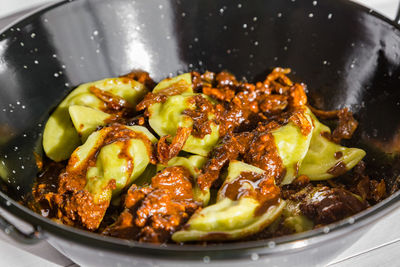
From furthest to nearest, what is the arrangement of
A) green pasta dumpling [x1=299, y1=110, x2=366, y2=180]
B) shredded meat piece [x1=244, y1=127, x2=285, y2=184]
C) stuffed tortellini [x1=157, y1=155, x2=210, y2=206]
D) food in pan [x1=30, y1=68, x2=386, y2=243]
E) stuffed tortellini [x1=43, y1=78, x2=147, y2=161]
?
stuffed tortellini [x1=43, y1=78, x2=147, y2=161], green pasta dumpling [x1=299, y1=110, x2=366, y2=180], shredded meat piece [x1=244, y1=127, x2=285, y2=184], stuffed tortellini [x1=157, y1=155, x2=210, y2=206], food in pan [x1=30, y1=68, x2=386, y2=243]

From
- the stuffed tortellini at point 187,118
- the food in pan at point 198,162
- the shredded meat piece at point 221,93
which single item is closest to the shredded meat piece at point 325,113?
the food in pan at point 198,162

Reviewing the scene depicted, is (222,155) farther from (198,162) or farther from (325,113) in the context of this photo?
(325,113)

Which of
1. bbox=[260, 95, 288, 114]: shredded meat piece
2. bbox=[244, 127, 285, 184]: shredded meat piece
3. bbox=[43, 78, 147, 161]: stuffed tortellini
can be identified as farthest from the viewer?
bbox=[260, 95, 288, 114]: shredded meat piece

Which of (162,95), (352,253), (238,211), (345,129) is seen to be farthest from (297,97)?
(238,211)

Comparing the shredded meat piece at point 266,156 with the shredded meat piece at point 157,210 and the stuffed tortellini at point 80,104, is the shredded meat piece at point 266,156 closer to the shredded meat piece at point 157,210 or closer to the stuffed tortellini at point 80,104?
the shredded meat piece at point 157,210

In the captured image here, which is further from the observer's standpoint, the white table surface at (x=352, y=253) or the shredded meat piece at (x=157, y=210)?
the white table surface at (x=352, y=253)

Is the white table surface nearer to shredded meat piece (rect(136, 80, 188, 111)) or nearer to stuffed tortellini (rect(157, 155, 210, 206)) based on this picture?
stuffed tortellini (rect(157, 155, 210, 206))

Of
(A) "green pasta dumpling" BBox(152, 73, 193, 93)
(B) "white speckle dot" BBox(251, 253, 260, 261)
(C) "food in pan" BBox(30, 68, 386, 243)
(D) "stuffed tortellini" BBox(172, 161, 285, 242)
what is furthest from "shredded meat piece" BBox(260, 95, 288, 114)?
(B) "white speckle dot" BBox(251, 253, 260, 261)

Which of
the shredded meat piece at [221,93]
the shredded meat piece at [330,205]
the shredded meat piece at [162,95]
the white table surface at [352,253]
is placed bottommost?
the white table surface at [352,253]
